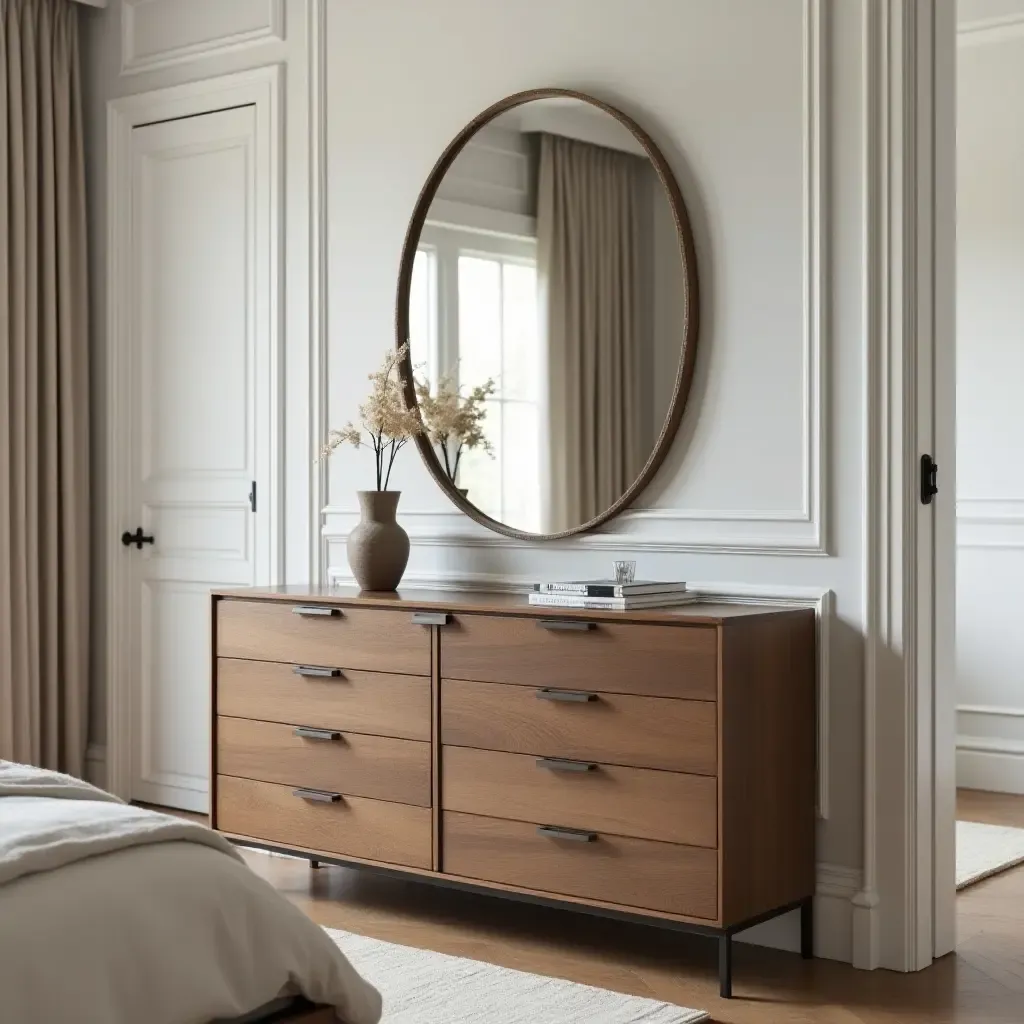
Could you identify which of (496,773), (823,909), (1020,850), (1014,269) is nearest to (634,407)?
(496,773)

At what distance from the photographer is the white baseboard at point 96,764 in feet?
16.2

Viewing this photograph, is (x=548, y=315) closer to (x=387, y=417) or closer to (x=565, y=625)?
(x=387, y=417)

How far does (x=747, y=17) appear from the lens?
11.5 ft

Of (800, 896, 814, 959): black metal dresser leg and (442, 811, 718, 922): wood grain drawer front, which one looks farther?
(800, 896, 814, 959): black metal dresser leg

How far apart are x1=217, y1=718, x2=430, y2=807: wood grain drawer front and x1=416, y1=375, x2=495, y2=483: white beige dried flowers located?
0.76 m

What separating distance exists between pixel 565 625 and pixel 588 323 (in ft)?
2.75

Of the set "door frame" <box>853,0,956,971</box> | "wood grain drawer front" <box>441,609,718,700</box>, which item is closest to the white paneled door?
"wood grain drawer front" <box>441,609,718,700</box>

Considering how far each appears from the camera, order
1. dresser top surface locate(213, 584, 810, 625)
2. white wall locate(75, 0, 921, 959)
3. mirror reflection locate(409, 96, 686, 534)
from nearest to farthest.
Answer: dresser top surface locate(213, 584, 810, 625) < white wall locate(75, 0, 921, 959) < mirror reflection locate(409, 96, 686, 534)

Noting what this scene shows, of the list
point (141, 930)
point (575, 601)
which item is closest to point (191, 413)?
point (575, 601)

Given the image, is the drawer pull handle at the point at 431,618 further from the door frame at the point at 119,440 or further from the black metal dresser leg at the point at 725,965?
the door frame at the point at 119,440

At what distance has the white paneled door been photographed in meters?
4.52

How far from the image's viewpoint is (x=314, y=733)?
3693mm

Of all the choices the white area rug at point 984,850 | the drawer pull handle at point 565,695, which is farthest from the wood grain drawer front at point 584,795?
the white area rug at point 984,850

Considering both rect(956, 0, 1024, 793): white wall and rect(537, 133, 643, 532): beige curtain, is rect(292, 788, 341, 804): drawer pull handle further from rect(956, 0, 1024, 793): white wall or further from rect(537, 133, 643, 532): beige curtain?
rect(956, 0, 1024, 793): white wall
